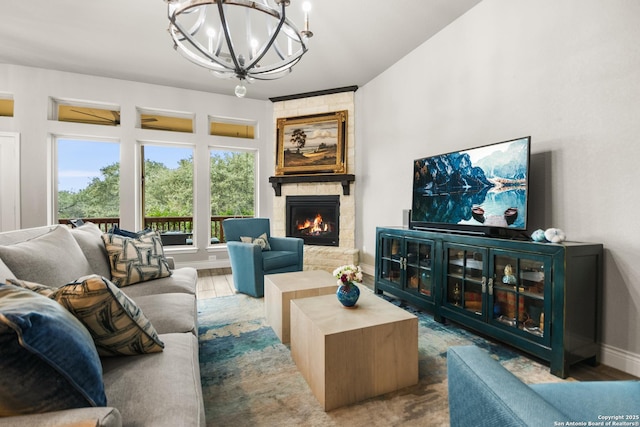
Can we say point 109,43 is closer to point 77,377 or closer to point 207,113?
point 207,113

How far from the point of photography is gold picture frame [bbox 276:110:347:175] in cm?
481

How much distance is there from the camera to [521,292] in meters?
2.07

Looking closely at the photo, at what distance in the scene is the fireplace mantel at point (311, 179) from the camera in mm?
4713

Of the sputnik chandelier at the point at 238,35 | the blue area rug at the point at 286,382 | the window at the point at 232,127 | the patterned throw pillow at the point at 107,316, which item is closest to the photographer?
the patterned throw pillow at the point at 107,316

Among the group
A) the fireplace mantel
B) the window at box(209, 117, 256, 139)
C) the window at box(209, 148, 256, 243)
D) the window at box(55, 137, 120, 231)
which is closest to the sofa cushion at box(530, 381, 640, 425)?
the fireplace mantel

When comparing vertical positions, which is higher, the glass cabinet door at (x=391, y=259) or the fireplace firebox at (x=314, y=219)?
the fireplace firebox at (x=314, y=219)

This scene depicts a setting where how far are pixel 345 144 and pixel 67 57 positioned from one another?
3888 millimetres

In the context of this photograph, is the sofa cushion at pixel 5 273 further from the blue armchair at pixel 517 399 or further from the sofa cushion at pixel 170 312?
the blue armchair at pixel 517 399

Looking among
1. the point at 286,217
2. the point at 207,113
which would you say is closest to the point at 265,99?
the point at 207,113

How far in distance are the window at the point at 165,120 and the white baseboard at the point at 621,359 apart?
5628 millimetres

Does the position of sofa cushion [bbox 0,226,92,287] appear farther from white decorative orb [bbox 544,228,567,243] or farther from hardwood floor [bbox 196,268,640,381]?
white decorative orb [bbox 544,228,567,243]

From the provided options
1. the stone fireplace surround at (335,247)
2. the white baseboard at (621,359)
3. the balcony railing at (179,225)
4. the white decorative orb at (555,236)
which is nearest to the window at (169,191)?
the balcony railing at (179,225)

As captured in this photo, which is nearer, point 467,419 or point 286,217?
point 467,419

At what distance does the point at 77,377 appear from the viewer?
72cm
